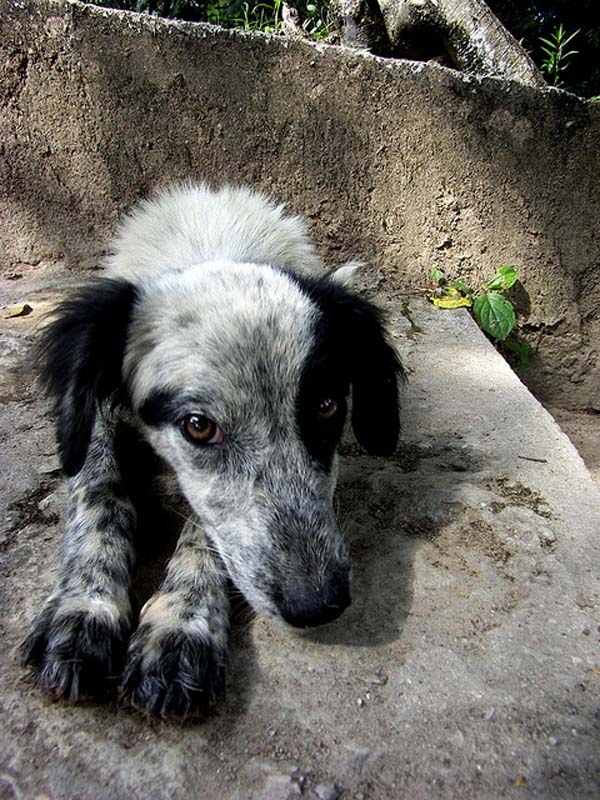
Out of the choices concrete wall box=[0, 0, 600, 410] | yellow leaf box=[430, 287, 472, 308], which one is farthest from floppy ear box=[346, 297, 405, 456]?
concrete wall box=[0, 0, 600, 410]

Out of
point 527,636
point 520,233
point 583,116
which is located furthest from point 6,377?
point 583,116

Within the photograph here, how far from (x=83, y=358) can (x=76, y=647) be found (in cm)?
83

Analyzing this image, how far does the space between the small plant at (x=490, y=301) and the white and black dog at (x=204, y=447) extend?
6.04 ft

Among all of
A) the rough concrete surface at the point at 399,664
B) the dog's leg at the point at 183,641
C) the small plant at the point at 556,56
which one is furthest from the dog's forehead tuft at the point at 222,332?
the small plant at the point at 556,56

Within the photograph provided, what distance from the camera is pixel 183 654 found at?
1.53 meters

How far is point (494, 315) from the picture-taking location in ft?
12.9

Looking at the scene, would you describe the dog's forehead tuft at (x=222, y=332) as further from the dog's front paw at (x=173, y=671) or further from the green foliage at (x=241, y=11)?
the green foliage at (x=241, y=11)

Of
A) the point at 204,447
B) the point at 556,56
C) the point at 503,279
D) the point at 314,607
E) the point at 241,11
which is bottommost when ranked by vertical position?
the point at 314,607

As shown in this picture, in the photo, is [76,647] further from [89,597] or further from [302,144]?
[302,144]

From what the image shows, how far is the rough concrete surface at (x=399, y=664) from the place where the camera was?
1.35 m

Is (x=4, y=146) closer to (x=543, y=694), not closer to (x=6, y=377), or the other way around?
(x=6, y=377)

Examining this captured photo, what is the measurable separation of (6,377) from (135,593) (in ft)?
5.04

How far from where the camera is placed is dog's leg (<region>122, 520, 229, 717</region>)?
147cm

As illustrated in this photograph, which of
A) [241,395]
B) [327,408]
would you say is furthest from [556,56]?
[241,395]
